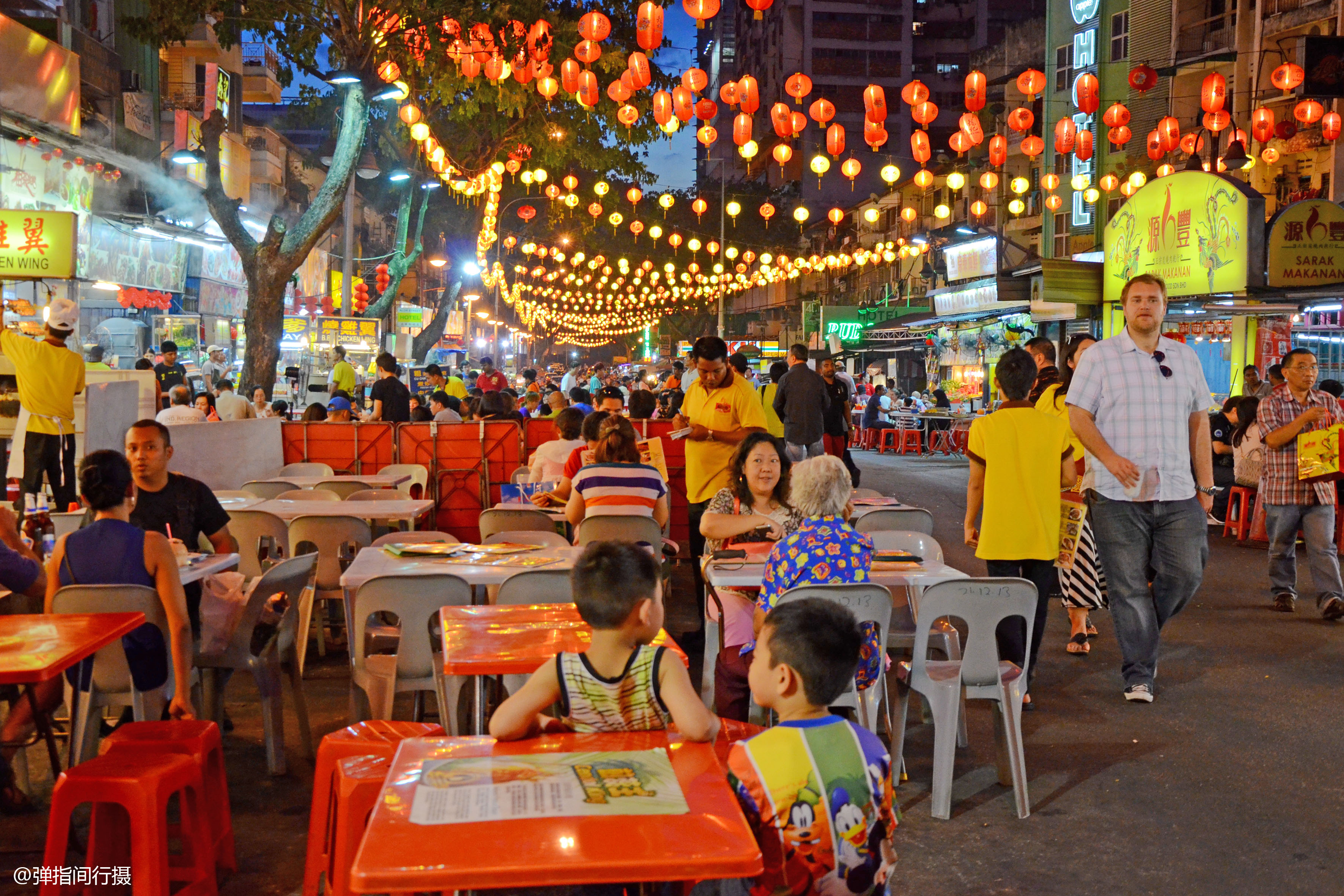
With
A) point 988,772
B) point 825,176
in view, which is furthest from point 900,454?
point 825,176

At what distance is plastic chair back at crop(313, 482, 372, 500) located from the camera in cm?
955

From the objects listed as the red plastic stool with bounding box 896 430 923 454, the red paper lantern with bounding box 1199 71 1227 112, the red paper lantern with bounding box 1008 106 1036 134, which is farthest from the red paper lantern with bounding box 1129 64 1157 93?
the red plastic stool with bounding box 896 430 923 454

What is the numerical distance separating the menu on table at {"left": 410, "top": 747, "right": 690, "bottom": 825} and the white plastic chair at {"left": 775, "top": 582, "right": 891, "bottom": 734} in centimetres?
183

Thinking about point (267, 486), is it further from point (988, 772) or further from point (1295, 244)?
point (1295, 244)

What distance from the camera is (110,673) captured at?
4.70 m

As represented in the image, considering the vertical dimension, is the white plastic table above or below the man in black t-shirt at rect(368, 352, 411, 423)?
below

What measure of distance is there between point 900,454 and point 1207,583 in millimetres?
16576

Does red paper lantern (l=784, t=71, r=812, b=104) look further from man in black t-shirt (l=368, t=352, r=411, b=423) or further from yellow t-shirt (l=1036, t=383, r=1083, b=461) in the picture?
yellow t-shirt (l=1036, t=383, r=1083, b=461)

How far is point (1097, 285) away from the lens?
17172mm

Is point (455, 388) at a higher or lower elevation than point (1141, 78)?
lower

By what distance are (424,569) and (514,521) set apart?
187 centimetres

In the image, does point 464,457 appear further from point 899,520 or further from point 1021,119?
point 1021,119

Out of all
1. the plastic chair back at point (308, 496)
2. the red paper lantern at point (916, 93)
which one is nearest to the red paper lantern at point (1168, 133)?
the red paper lantern at point (916, 93)

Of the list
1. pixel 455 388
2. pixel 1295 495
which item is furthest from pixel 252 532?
pixel 455 388
